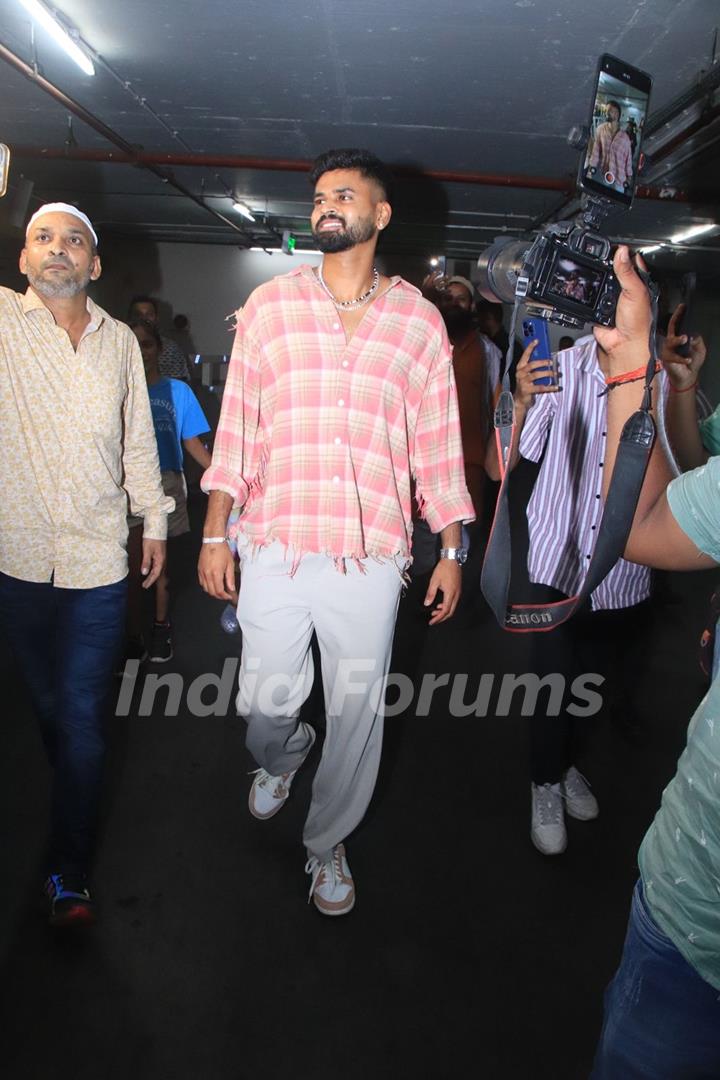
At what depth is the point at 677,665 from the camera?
150 inches

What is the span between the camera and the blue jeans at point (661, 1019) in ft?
3.03

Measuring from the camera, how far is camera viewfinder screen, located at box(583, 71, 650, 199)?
1.36 meters

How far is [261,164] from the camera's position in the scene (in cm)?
679

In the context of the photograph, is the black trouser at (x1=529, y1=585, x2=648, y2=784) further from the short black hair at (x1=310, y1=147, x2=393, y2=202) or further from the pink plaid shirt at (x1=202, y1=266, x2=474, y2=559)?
the short black hair at (x1=310, y1=147, x2=393, y2=202)

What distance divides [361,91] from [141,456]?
13.4ft

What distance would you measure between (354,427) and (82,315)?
0.80 metres

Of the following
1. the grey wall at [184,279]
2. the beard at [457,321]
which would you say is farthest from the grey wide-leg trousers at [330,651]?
the grey wall at [184,279]

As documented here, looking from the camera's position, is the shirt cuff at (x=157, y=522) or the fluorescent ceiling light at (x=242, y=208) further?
the fluorescent ceiling light at (x=242, y=208)

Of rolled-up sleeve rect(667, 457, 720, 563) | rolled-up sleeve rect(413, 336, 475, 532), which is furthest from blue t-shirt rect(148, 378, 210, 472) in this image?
rolled-up sleeve rect(667, 457, 720, 563)

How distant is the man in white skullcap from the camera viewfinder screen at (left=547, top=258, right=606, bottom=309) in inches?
48.1

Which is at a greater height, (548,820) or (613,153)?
(613,153)

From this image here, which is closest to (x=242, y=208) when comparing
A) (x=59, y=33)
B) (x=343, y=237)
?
(x=59, y=33)

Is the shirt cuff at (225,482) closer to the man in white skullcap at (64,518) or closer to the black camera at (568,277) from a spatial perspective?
the man in white skullcap at (64,518)

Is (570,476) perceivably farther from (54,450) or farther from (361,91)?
(361,91)
